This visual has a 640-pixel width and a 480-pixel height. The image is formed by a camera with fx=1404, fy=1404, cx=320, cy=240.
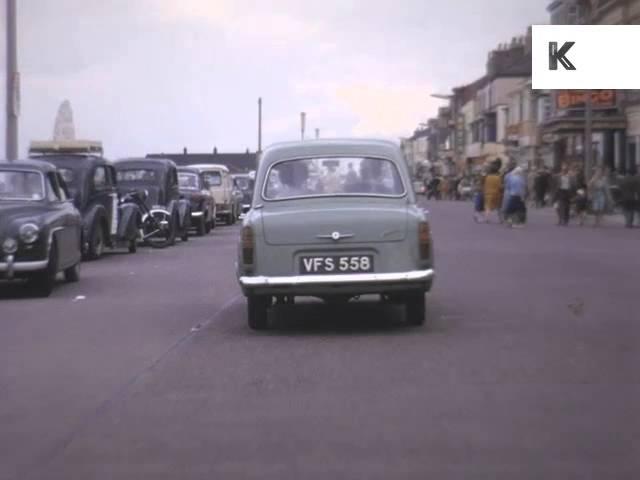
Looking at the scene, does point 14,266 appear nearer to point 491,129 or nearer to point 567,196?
point 567,196

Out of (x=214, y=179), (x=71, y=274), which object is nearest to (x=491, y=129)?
(x=214, y=179)

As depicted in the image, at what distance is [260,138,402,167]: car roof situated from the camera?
13547 mm

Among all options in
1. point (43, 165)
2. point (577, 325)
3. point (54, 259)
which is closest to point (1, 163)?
point (43, 165)

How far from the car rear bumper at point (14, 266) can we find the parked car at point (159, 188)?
12.7m

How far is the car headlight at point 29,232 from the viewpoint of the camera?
53.0ft

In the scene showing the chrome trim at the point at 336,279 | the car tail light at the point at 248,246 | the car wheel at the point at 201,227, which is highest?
the car tail light at the point at 248,246

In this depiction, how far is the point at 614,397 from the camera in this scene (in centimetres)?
906

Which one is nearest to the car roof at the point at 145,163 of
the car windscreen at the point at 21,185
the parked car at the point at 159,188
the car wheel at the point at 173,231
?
the parked car at the point at 159,188

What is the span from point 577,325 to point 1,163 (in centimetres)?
847

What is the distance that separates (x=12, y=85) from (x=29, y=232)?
14448 mm

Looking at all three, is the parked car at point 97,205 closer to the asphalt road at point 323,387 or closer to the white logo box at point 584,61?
the asphalt road at point 323,387

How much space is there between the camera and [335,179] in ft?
43.8

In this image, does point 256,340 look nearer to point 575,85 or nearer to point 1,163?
point 575,85

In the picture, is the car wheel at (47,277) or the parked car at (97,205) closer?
the car wheel at (47,277)
